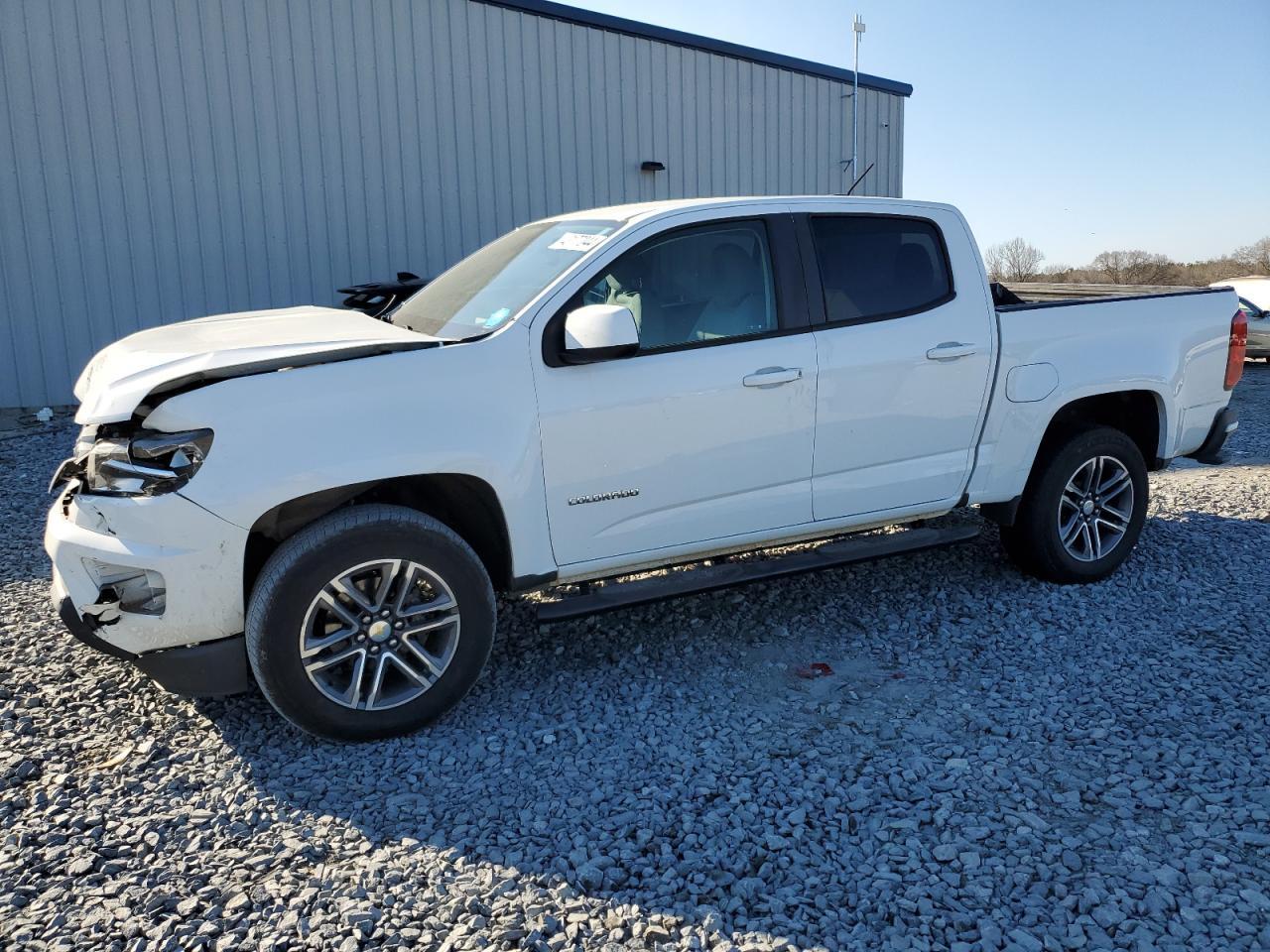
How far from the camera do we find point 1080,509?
504cm

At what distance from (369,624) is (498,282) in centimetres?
157

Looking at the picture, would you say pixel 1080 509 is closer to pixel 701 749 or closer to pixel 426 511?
pixel 701 749

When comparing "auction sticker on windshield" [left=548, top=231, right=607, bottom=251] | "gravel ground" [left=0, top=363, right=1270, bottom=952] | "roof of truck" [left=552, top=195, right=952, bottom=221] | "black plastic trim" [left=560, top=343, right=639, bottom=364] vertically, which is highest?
"roof of truck" [left=552, top=195, right=952, bottom=221]

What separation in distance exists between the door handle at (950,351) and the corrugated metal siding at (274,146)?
8.21 m

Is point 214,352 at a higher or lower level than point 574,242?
lower

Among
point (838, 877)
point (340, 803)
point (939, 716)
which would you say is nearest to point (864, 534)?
point (939, 716)

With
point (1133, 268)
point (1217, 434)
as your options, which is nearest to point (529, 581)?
point (1217, 434)

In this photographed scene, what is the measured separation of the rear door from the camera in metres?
4.24

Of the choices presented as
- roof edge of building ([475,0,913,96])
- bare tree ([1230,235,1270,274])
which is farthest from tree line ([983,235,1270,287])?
roof edge of building ([475,0,913,96])

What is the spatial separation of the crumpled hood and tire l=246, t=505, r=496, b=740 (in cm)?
57

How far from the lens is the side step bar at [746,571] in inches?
150

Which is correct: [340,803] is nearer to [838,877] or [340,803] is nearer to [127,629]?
[127,629]

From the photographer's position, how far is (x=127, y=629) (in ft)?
10.8

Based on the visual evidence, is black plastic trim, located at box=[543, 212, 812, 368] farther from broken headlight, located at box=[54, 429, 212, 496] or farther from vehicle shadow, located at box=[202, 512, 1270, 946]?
broken headlight, located at box=[54, 429, 212, 496]
